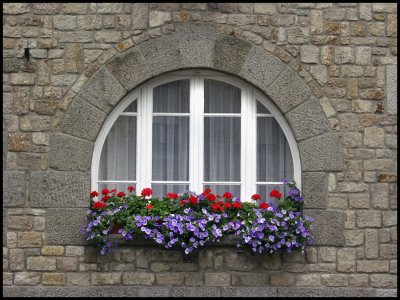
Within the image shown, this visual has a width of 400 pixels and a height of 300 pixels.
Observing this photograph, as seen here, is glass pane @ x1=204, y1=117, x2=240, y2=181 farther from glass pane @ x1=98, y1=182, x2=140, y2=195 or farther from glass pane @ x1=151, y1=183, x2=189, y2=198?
glass pane @ x1=98, y1=182, x2=140, y2=195

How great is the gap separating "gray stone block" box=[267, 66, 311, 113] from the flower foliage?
79 cm

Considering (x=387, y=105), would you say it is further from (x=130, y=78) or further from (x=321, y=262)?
(x=130, y=78)

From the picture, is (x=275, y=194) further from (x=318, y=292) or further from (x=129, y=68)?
(x=129, y=68)

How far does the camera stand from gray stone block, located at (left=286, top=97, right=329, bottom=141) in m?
6.36

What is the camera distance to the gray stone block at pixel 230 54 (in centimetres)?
642

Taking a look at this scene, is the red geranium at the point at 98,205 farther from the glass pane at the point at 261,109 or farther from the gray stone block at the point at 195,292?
the glass pane at the point at 261,109

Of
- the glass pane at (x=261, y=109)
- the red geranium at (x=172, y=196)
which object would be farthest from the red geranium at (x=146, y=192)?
the glass pane at (x=261, y=109)

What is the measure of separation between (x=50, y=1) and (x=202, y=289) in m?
3.04

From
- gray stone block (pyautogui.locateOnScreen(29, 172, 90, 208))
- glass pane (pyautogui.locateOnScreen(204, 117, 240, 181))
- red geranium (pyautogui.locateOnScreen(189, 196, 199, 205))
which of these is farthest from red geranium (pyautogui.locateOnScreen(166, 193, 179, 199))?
gray stone block (pyautogui.locateOnScreen(29, 172, 90, 208))

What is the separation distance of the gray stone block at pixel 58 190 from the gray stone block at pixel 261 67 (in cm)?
184

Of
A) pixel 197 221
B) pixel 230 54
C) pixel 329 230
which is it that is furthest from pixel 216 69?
pixel 329 230

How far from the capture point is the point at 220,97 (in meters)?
6.66

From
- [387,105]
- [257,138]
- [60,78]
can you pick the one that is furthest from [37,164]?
[387,105]

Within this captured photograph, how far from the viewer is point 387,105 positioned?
6.38 metres
